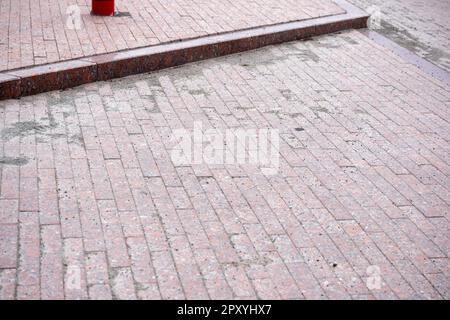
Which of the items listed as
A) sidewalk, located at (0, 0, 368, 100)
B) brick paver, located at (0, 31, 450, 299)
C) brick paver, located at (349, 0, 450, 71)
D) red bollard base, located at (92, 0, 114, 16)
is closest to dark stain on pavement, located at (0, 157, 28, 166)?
brick paver, located at (0, 31, 450, 299)

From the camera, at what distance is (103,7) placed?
8.12 metres

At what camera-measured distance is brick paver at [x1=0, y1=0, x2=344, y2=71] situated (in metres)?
6.93

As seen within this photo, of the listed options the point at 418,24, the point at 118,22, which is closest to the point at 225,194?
the point at 118,22

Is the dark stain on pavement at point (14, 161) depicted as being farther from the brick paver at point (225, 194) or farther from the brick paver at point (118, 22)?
the brick paver at point (118, 22)

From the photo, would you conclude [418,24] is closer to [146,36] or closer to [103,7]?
[146,36]

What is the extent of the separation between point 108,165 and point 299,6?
5629 millimetres

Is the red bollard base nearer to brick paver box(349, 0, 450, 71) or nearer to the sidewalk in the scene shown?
the sidewalk

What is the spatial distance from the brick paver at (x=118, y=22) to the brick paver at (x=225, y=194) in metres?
0.63

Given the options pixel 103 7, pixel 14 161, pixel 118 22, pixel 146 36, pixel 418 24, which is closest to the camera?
pixel 14 161

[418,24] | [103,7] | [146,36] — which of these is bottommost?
[418,24]

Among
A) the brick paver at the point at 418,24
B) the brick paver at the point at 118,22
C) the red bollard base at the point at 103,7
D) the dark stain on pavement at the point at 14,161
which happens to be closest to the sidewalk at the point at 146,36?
the brick paver at the point at 118,22

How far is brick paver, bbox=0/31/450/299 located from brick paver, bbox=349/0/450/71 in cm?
169

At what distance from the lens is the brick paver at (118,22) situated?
273 inches

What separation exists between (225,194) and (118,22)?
4.14m
